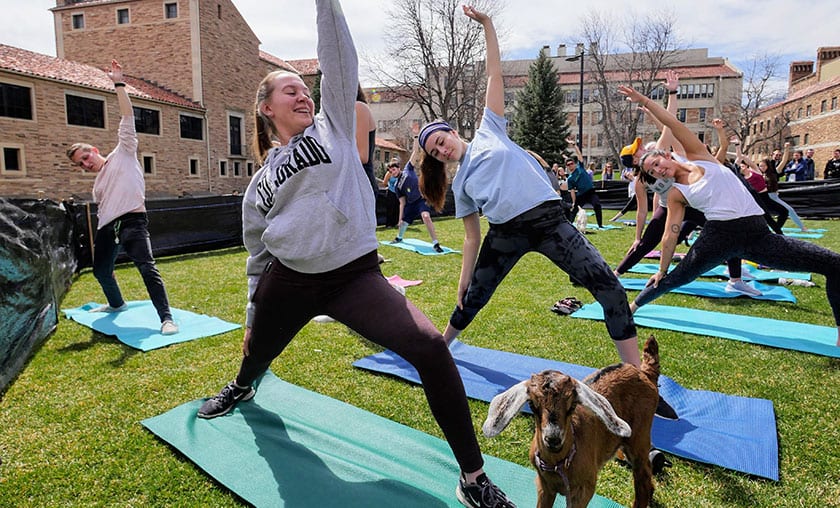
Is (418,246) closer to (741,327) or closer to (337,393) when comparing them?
(741,327)

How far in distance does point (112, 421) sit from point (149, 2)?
43.1 meters

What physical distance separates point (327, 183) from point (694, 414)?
2762 millimetres

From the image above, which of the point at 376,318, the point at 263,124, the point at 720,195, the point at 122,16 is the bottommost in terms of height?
the point at 376,318

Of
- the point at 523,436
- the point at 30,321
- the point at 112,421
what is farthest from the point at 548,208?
the point at 30,321

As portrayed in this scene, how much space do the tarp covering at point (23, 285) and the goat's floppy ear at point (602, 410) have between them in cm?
415

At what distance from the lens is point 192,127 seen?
118 feet

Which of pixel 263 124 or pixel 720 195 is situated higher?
pixel 263 124

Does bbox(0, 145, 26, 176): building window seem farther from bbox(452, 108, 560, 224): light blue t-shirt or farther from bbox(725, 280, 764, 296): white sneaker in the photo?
bbox(725, 280, 764, 296): white sneaker

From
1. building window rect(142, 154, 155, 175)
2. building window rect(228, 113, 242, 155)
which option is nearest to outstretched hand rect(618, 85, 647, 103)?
building window rect(142, 154, 155, 175)

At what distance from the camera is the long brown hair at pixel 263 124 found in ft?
8.27

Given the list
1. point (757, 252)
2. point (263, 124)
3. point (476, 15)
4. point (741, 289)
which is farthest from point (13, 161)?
point (757, 252)

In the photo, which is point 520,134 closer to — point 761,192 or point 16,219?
point 761,192

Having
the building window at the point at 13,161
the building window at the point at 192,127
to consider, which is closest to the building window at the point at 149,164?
the building window at the point at 192,127

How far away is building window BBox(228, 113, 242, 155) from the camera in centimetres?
3967
